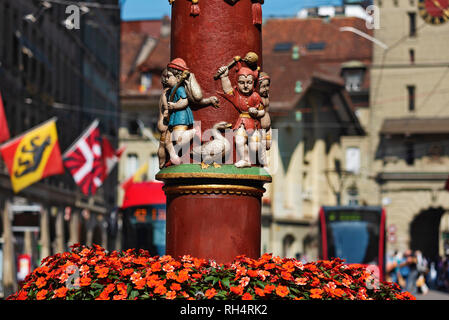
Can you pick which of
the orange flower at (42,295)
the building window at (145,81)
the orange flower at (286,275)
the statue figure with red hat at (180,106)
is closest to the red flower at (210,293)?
the orange flower at (286,275)

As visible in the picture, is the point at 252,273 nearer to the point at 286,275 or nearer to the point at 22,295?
the point at 286,275

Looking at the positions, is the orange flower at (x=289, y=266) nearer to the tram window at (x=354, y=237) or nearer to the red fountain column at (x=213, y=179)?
the red fountain column at (x=213, y=179)

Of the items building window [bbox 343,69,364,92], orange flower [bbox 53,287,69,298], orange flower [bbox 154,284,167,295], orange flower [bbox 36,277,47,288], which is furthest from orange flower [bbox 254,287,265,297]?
building window [bbox 343,69,364,92]

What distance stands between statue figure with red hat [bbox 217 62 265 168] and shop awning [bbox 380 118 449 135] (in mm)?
58913

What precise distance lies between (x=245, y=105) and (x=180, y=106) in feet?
1.79

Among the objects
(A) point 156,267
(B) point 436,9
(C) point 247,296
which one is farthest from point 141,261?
(B) point 436,9

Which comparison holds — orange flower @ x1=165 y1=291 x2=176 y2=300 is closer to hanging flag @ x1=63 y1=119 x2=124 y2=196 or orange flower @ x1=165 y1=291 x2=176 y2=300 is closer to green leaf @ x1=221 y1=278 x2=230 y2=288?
green leaf @ x1=221 y1=278 x2=230 y2=288

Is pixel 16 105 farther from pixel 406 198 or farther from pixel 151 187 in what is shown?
pixel 406 198

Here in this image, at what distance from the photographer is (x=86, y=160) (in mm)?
32062

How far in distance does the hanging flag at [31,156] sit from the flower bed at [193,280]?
1862 cm

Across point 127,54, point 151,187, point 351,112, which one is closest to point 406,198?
point 351,112

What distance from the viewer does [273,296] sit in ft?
23.2

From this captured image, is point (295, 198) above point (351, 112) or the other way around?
the other way around
